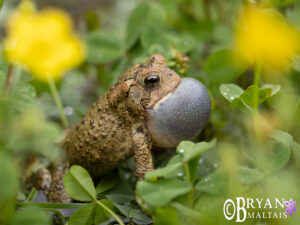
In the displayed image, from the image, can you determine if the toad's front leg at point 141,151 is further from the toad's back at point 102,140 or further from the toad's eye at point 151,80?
the toad's eye at point 151,80

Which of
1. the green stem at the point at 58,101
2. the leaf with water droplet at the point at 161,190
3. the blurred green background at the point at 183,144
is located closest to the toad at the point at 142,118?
the blurred green background at the point at 183,144

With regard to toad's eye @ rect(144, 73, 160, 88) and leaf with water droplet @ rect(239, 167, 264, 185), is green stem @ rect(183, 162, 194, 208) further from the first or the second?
toad's eye @ rect(144, 73, 160, 88)

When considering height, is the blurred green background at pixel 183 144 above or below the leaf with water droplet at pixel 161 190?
above

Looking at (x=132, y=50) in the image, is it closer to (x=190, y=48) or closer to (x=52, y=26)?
(x=190, y=48)

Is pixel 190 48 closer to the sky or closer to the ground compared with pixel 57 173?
closer to the sky

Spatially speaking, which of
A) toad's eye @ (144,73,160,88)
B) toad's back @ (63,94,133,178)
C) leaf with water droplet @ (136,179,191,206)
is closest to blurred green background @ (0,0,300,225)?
leaf with water droplet @ (136,179,191,206)

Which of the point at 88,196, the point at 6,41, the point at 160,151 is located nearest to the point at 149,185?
the point at 88,196

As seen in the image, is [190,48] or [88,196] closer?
[88,196]
